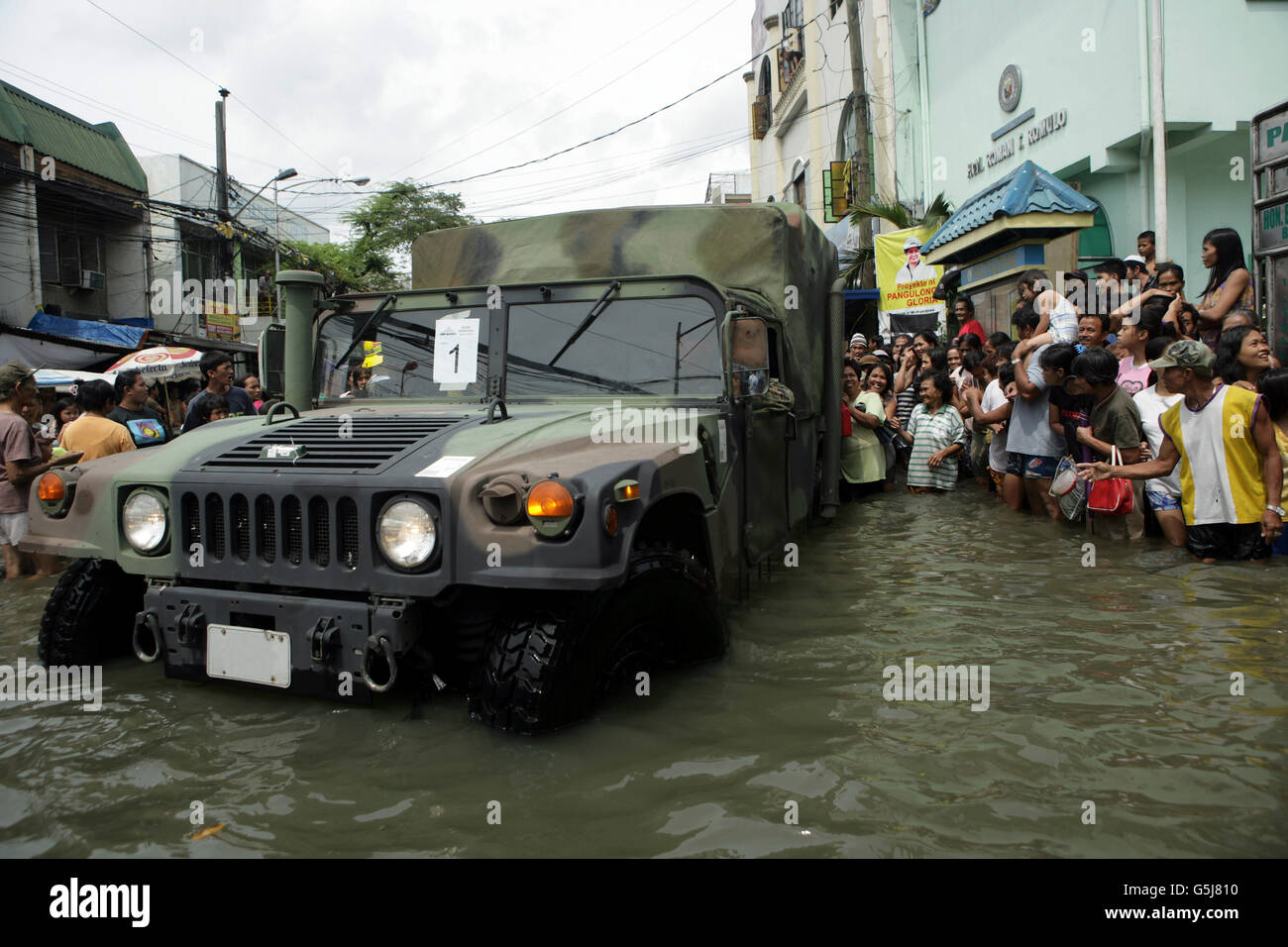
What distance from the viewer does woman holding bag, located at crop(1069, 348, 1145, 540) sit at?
5949 millimetres

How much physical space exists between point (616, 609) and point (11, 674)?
289 centimetres

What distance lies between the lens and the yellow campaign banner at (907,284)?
1387 cm

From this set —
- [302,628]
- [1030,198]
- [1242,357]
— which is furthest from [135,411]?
[1030,198]

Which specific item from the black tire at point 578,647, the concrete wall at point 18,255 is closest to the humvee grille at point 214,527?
the black tire at point 578,647

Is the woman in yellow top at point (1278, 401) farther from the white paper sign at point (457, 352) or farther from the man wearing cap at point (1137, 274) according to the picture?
the white paper sign at point (457, 352)

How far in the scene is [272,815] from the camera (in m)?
2.70

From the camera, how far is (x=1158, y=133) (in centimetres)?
1000

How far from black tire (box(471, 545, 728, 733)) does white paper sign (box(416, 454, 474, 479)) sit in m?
0.55

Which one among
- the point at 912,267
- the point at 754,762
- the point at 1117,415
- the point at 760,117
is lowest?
the point at 754,762

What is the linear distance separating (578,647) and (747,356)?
1.64 m

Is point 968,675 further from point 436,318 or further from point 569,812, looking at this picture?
point 436,318

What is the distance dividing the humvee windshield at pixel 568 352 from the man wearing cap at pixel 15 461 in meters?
3.31

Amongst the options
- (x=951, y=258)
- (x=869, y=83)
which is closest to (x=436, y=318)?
Result: (x=951, y=258)

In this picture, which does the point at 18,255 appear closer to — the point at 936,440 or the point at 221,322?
the point at 221,322
